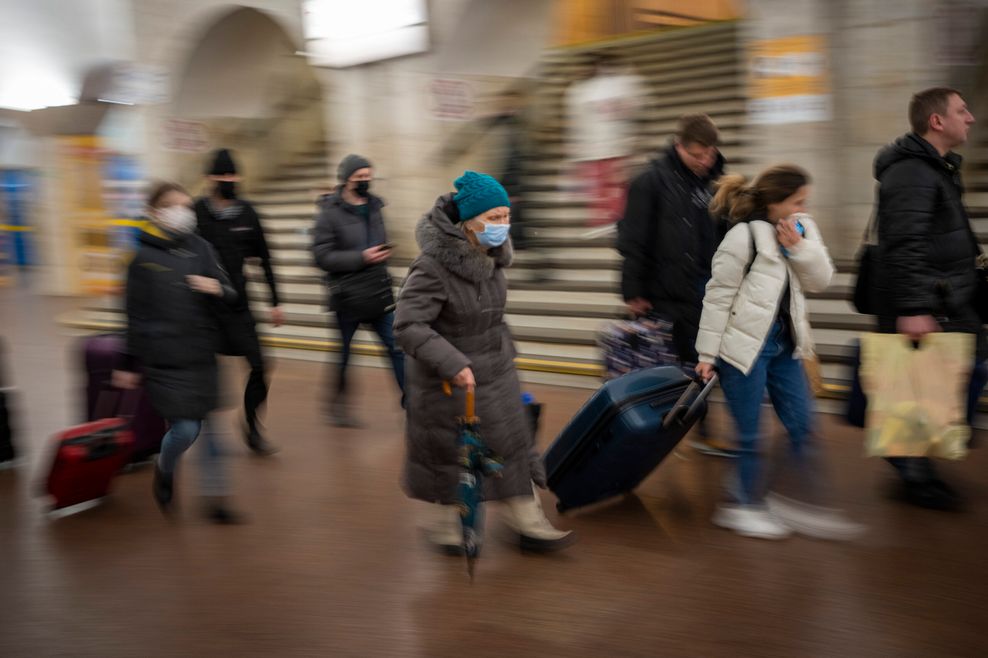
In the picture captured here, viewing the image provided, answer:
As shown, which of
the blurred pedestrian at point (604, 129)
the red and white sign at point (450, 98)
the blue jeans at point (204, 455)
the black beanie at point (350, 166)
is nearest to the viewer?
the blue jeans at point (204, 455)

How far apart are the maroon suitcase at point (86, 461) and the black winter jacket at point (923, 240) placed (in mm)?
3949

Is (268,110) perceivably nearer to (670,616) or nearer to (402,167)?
(402,167)

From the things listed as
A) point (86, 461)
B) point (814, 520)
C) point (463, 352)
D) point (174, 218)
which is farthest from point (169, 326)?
point (814, 520)

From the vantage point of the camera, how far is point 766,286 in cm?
412

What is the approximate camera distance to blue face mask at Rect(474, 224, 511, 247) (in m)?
3.94

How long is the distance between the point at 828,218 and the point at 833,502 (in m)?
4.38

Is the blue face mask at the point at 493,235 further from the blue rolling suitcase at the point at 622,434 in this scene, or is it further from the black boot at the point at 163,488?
the black boot at the point at 163,488

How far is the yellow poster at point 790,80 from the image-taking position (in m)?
8.20

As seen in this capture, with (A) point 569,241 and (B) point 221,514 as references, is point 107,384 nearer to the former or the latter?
(B) point 221,514

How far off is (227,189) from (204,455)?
2.00 metres

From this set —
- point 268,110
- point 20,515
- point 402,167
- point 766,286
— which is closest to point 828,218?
point 766,286

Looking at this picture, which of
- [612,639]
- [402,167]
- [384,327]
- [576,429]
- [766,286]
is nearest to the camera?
[612,639]

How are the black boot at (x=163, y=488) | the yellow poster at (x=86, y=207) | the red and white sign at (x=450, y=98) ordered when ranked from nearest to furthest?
the black boot at (x=163, y=488), the red and white sign at (x=450, y=98), the yellow poster at (x=86, y=207)

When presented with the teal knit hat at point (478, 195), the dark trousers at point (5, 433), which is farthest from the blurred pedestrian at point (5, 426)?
the teal knit hat at point (478, 195)
